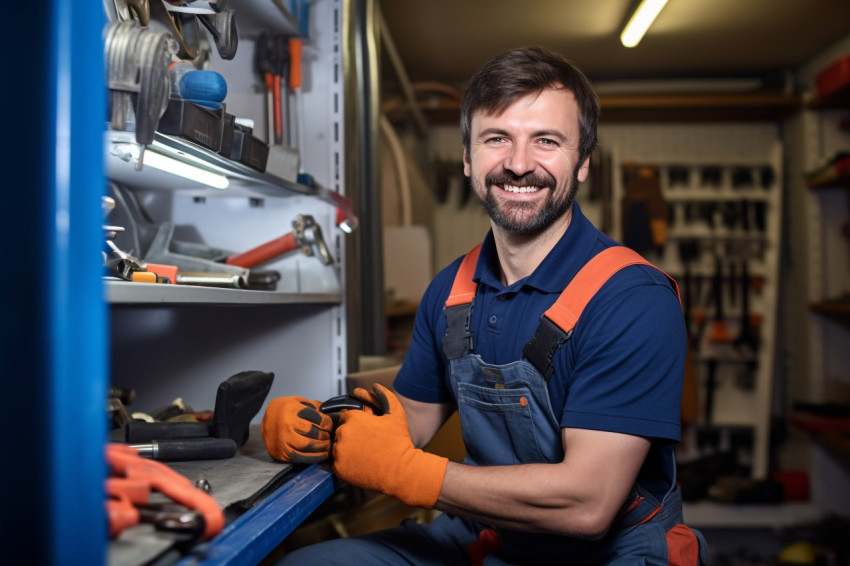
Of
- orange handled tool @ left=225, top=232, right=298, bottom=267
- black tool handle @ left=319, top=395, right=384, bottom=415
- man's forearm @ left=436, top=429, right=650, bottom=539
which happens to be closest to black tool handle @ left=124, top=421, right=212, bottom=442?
black tool handle @ left=319, top=395, right=384, bottom=415

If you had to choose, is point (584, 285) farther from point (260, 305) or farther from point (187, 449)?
point (260, 305)

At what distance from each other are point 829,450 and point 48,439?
525 cm

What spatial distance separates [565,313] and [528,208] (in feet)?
1.16

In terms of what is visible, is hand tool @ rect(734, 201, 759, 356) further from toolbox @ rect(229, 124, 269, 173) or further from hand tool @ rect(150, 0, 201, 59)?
hand tool @ rect(150, 0, 201, 59)

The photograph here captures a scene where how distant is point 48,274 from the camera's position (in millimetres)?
705

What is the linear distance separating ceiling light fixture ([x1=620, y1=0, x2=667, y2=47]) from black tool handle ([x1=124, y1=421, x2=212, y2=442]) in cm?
327

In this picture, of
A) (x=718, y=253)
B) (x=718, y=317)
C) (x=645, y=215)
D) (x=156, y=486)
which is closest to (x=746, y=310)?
(x=718, y=317)

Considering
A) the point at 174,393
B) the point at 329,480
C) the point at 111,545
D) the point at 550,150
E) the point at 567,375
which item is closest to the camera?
the point at 111,545

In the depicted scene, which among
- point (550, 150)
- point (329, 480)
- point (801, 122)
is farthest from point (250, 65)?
point (801, 122)

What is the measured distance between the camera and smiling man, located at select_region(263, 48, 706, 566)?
132cm

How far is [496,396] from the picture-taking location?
1.54m

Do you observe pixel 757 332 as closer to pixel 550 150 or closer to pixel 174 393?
pixel 550 150

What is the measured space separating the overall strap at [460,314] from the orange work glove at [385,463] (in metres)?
0.34

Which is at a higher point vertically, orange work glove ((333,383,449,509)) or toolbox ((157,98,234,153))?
toolbox ((157,98,234,153))
